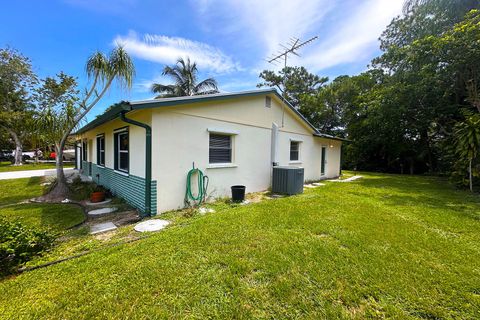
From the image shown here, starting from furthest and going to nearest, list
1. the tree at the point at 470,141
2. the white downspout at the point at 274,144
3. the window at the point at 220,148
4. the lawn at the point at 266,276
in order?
the white downspout at the point at 274,144 → the tree at the point at 470,141 → the window at the point at 220,148 → the lawn at the point at 266,276

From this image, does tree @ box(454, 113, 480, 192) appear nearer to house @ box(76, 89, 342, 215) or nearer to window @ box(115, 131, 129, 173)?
house @ box(76, 89, 342, 215)

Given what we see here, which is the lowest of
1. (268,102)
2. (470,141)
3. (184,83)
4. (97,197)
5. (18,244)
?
(97,197)

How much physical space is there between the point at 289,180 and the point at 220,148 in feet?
9.62

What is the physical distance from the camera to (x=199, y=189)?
607 centimetres

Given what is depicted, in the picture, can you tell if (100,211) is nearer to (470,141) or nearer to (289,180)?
(289,180)

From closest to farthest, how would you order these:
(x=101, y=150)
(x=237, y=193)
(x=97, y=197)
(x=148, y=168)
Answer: (x=148, y=168)
(x=237, y=193)
(x=97, y=197)
(x=101, y=150)

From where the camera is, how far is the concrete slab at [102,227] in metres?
4.22

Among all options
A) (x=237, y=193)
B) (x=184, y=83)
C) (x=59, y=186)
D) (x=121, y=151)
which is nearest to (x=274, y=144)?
(x=237, y=193)

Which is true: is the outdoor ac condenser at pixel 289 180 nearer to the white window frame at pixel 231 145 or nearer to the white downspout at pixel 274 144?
the white downspout at pixel 274 144

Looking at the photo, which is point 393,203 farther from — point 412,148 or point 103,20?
point 412,148

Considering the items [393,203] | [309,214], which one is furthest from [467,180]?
[309,214]

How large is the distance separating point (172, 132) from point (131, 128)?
151 cm

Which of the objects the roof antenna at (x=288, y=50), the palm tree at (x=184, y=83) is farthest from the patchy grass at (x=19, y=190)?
the palm tree at (x=184, y=83)

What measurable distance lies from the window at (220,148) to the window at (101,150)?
5369 millimetres
